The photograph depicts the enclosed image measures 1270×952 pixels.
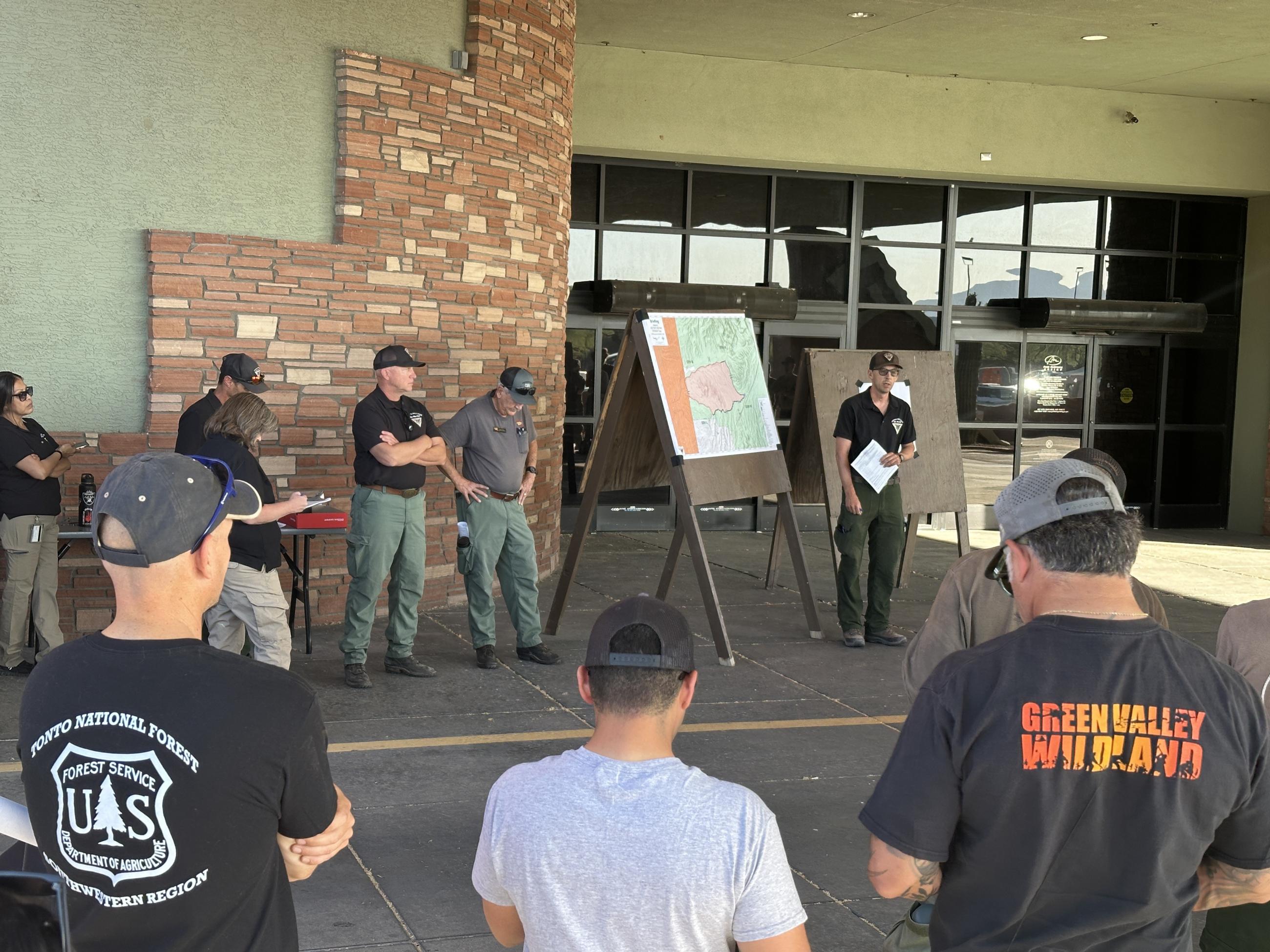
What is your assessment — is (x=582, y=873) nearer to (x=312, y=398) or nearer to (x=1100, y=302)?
(x=312, y=398)

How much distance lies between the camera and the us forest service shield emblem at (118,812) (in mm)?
2102

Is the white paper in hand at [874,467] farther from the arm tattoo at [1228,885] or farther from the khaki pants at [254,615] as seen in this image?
the arm tattoo at [1228,885]

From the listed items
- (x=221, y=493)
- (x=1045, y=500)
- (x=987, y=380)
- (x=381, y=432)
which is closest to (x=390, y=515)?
(x=381, y=432)

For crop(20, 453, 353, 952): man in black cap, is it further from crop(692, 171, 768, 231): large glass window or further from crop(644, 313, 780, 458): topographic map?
crop(692, 171, 768, 231): large glass window

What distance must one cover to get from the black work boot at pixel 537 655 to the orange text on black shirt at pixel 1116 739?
5.92 metres

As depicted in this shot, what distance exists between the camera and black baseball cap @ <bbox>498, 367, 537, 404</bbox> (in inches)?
310

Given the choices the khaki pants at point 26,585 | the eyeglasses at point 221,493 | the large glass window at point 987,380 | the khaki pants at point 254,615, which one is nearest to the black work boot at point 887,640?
the khaki pants at point 254,615

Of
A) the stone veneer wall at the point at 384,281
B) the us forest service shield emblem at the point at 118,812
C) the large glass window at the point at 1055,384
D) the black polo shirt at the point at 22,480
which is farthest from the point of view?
the large glass window at the point at 1055,384

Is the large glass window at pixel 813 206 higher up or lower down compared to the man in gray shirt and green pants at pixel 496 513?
higher up

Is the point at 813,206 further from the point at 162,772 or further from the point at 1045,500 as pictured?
the point at 162,772

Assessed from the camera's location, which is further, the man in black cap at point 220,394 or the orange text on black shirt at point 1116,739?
the man in black cap at point 220,394

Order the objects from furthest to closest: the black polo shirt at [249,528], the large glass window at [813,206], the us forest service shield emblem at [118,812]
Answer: the large glass window at [813,206], the black polo shirt at [249,528], the us forest service shield emblem at [118,812]

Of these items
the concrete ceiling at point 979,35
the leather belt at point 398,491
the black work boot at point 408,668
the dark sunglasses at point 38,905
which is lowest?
the black work boot at point 408,668

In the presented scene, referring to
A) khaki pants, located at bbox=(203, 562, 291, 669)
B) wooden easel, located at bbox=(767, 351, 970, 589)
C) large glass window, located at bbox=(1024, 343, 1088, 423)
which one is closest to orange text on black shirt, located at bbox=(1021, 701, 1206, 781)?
khaki pants, located at bbox=(203, 562, 291, 669)
